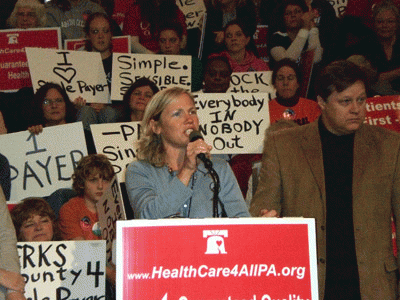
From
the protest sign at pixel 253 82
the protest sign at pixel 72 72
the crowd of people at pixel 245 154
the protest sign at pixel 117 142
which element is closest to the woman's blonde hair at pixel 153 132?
the crowd of people at pixel 245 154

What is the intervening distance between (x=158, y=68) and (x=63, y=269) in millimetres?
4228

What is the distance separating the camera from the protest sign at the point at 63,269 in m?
5.20

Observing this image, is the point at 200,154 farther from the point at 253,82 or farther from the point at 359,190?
the point at 253,82

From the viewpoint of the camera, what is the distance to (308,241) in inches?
120

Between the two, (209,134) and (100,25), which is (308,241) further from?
(100,25)

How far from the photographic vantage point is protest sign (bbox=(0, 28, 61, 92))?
9.58 meters

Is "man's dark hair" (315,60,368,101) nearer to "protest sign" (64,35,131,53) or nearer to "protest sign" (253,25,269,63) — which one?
"protest sign" (64,35,131,53)

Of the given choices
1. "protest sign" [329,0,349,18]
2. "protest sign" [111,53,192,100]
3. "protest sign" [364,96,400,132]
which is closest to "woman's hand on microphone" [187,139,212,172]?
"protest sign" [364,96,400,132]

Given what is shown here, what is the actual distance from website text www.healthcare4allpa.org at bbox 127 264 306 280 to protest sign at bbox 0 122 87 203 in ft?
14.5

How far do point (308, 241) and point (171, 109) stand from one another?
3.54 feet

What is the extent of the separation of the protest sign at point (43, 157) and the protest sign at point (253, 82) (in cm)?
238

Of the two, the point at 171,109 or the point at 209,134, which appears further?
the point at 209,134

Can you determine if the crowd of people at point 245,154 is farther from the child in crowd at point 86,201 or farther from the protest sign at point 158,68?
the protest sign at point 158,68

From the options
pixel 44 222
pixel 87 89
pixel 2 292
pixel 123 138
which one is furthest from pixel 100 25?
pixel 2 292
